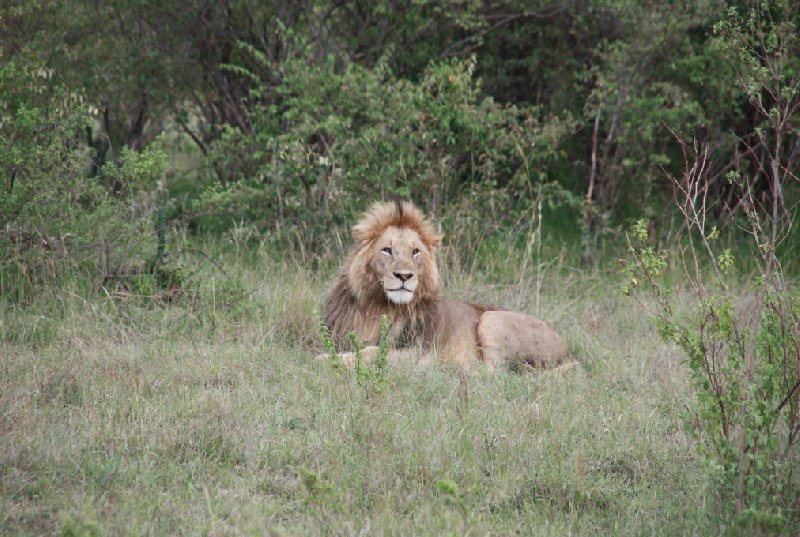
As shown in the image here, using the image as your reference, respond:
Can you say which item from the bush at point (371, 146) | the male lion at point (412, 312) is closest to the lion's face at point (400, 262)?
the male lion at point (412, 312)

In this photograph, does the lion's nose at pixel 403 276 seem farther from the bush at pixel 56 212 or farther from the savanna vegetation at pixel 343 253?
the bush at pixel 56 212

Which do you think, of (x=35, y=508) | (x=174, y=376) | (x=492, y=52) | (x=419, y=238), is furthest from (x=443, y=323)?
(x=492, y=52)

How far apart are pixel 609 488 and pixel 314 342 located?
8.98ft

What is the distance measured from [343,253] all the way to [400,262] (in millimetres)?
2130

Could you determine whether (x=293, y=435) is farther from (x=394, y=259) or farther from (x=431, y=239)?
(x=431, y=239)

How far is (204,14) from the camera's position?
31.1 ft

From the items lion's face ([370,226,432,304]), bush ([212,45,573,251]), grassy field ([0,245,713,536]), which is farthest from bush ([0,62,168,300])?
lion's face ([370,226,432,304])

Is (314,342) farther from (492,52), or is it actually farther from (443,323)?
(492,52)

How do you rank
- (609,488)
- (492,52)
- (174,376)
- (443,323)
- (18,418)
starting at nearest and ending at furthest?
1. (609,488)
2. (18,418)
3. (174,376)
4. (443,323)
5. (492,52)

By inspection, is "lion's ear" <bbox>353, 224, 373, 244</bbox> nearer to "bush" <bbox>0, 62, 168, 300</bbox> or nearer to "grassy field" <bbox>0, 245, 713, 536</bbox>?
"grassy field" <bbox>0, 245, 713, 536</bbox>

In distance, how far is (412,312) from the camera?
6180 mm

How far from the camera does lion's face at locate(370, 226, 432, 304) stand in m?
6.02

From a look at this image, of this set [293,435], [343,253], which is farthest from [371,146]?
[293,435]

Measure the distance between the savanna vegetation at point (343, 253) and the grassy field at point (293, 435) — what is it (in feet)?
0.06
